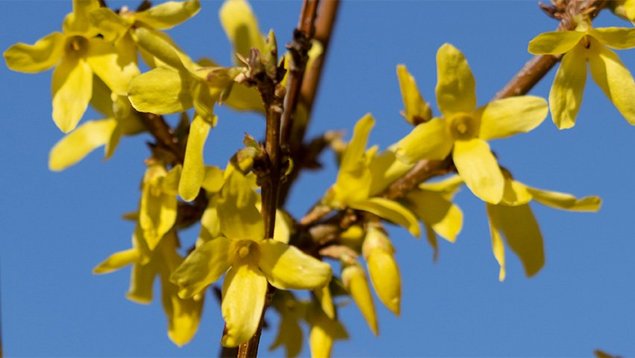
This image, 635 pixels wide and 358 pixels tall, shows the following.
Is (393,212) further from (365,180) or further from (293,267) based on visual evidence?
(293,267)

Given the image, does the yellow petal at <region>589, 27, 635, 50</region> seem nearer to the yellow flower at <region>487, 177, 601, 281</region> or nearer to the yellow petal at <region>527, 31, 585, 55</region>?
the yellow petal at <region>527, 31, 585, 55</region>

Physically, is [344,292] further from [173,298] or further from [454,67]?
[454,67]

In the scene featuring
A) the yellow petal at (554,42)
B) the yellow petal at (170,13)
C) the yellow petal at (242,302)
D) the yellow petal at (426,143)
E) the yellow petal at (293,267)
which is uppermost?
the yellow petal at (170,13)

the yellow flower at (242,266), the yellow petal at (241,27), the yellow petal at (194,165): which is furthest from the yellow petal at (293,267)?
the yellow petal at (241,27)

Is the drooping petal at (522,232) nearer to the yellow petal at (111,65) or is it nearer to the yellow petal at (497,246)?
the yellow petal at (497,246)

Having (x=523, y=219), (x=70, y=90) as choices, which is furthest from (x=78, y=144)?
(x=523, y=219)

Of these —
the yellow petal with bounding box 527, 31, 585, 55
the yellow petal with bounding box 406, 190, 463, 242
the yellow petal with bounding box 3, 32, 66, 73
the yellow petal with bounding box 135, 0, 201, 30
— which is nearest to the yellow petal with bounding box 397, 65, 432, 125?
the yellow petal with bounding box 406, 190, 463, 242

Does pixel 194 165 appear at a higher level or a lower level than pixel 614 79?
lower

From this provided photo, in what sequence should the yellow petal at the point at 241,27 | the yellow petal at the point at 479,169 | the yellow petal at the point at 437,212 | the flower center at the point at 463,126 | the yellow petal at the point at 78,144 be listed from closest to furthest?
the yellow petal at the point at 479,169 → the flower center at the point at 463,126 → the yellow petal at the point at 437,212 → the yellow petal at the point at 78,144 → the yellow petal at the point at 241,27
